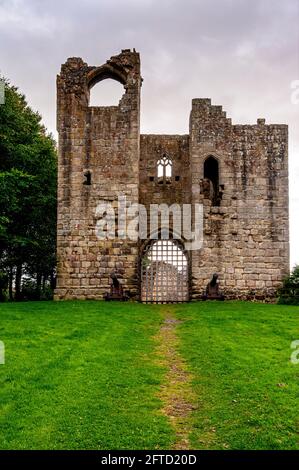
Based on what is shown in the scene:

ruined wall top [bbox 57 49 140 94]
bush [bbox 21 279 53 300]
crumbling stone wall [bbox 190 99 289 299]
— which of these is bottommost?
bush [bbox 21 279 53 300]

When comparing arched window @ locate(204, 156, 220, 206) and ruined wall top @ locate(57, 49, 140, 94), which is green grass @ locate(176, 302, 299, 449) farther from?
ruined wall top @ locate(57, 49, 140, 94)

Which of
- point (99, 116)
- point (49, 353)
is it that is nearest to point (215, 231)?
point (99, 116)

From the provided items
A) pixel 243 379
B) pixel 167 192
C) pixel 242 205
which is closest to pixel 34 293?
pixel 167 192

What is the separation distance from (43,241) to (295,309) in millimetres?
14958

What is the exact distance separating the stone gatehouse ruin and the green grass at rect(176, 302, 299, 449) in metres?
6.56

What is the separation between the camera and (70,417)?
30.5 ft

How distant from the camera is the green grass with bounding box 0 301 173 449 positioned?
8.55m

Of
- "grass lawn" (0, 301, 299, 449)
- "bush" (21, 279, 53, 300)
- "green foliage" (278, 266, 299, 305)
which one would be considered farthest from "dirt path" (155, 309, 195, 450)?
"bush" (21, 279, 53, 300)

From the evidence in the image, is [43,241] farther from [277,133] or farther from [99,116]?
[277,133]

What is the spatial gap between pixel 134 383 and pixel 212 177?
18226mm

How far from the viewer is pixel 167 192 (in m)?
27.8

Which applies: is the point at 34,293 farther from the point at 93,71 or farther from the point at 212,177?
the point at 93,71

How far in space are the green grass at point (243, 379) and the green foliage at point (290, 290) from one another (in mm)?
5816

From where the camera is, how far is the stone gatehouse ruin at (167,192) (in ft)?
85.3
